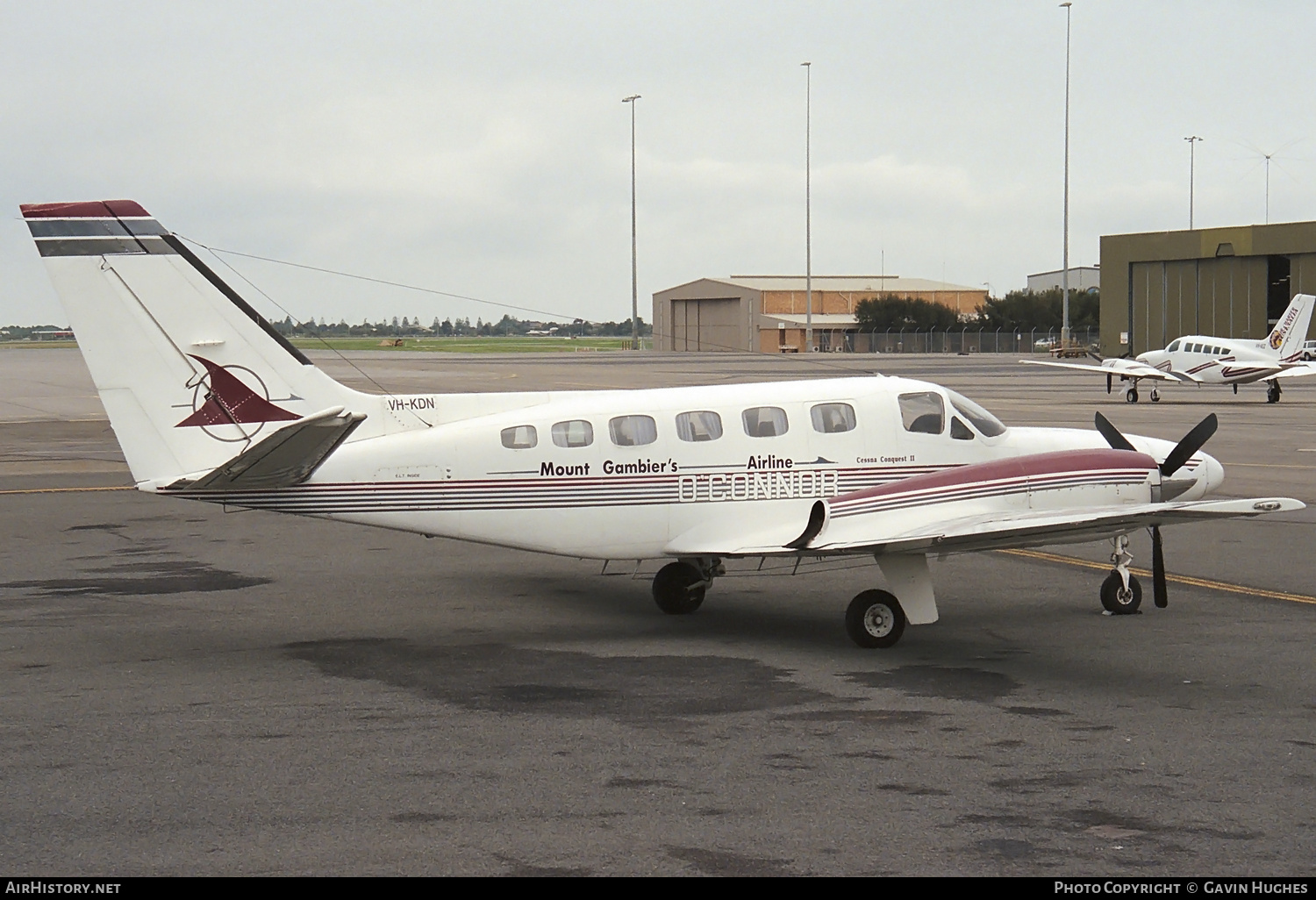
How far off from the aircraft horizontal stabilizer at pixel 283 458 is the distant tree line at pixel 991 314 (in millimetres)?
126159

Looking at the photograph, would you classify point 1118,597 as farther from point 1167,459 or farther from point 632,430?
point 632,430

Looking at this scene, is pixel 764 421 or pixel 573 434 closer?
pixel 573 434

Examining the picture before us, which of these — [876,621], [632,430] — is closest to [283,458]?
[632,430]

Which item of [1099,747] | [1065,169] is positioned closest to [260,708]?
[1099,747]

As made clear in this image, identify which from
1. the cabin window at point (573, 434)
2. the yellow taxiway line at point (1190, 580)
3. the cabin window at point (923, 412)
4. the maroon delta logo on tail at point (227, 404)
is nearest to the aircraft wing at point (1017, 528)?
the cabin window at point (923, 412)

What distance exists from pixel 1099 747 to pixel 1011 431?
592cm

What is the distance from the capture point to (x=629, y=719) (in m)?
10.5

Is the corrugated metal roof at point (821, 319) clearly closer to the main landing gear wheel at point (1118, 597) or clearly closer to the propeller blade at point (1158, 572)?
the main landing gear wheel at point (1118, 597)

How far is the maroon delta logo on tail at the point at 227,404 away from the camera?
13.6 meters

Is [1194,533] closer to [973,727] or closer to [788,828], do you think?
[973,727]

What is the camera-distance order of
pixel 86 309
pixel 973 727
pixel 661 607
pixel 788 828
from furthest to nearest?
pixel 661 607 → pixel 86 309 → pixel 973 727 → pixel 788 828

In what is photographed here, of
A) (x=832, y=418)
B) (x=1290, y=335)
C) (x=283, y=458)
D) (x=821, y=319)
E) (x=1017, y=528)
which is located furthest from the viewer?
(x=821, y=319)

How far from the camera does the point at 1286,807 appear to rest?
8250mm

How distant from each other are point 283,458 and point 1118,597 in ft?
28.1
